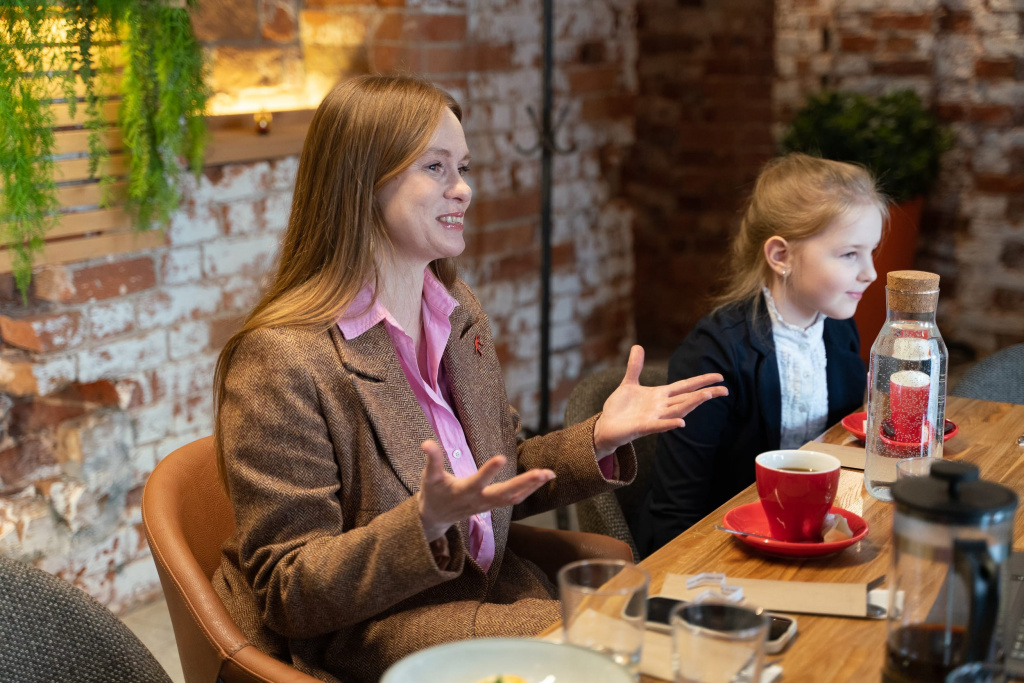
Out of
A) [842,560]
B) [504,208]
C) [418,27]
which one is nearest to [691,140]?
[504,208]

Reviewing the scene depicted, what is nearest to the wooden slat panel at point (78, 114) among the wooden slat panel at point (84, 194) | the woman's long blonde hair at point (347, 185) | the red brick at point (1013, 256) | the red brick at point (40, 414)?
the wooden slat panel at point (84, 194)

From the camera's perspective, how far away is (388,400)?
1.41 meters

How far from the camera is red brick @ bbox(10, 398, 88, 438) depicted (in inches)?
91.4

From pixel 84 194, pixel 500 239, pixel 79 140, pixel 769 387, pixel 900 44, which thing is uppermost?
pixel 900 44

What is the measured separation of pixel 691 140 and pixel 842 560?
3704 millimetres

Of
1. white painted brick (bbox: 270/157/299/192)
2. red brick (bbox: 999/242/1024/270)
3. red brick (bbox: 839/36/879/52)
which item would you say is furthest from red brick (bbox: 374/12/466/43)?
red brick (bbox: 999/242/1024/270)

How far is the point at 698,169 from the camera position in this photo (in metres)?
4.76

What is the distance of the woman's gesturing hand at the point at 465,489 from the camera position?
3.71 feet

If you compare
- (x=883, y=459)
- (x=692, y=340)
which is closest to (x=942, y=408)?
(x=883, y=459)

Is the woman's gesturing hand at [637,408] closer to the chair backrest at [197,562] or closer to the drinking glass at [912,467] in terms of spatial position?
the drinking glass at [912,467]

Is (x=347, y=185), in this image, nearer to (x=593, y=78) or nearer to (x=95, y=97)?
(x=95, y=97)

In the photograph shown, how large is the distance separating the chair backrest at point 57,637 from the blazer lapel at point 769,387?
3.61ft

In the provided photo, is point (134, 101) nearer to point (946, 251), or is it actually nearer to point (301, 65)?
point (301, 65)

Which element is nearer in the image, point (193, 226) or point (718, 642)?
point (718, 642)
